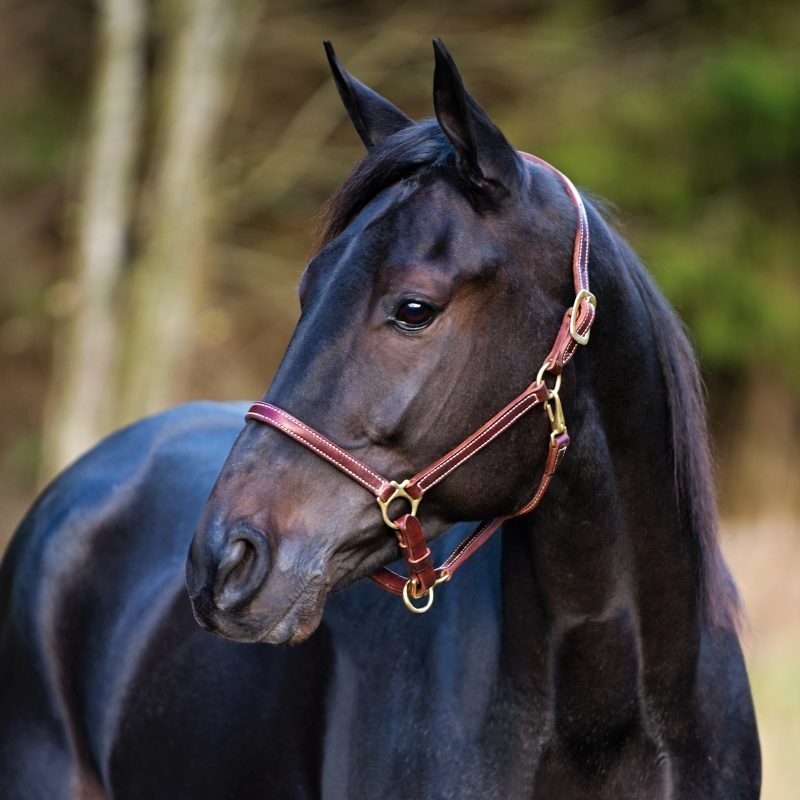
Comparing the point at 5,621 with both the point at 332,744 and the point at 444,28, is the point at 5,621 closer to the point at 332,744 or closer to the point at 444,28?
the point at 332,744

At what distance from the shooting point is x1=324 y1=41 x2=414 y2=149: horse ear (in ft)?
8.75

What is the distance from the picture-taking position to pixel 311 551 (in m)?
2.20

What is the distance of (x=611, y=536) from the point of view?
8.16 feet

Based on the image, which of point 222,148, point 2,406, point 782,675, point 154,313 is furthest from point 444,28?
point 782,675

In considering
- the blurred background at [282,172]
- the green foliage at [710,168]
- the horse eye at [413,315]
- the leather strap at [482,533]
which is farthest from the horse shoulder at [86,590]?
the green foliage at [710,168]

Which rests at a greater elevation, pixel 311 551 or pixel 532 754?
pixel 311 551

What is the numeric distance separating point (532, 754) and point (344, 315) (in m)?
0.99

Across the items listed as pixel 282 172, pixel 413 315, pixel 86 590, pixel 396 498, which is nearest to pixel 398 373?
pixel 413 315

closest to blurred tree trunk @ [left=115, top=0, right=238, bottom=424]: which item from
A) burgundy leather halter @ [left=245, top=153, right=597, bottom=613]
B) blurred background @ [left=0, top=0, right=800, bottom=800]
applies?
blurred background @ [left=0, top=0, right=800, bottom=800]

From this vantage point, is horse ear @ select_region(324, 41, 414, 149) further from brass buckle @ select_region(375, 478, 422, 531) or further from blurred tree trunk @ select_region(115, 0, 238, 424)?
blurred tree trunk @ select_region(115, 0, 238, 424)

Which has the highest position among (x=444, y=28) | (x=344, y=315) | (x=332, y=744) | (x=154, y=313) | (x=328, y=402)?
(x=444, y=28)

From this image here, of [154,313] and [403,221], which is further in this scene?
[154,313]

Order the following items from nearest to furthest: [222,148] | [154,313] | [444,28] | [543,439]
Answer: [543,439]
[154,313]
[444,28]
[222,148]

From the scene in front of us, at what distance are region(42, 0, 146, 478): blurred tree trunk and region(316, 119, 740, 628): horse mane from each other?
27.1ft
